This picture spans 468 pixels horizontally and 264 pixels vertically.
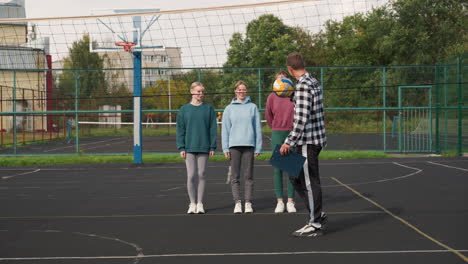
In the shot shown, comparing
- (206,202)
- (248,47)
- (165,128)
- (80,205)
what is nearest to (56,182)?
(80,205)

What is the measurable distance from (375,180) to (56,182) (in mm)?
6549

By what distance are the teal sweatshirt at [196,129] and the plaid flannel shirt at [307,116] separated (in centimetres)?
201

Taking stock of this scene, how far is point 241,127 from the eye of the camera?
27.0 ft

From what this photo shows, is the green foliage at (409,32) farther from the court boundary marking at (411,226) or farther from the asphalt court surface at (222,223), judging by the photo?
the court boundary marking at (411,226)

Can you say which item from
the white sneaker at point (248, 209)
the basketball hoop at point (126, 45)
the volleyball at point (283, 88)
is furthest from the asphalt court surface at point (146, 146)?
the volleyball at point (283, 88)

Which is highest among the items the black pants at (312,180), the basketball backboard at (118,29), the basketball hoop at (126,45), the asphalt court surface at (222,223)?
the basketball backboard at (118,29)

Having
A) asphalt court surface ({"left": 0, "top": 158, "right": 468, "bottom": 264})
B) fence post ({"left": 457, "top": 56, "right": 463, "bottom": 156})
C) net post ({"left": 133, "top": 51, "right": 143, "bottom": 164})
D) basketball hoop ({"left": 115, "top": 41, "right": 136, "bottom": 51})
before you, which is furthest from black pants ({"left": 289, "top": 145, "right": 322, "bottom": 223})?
fence post ({"left": 457, "top": 56, "right": 463, "bottom": 156})

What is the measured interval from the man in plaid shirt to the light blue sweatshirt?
5.63 feet

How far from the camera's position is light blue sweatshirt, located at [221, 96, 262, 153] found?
822 centimetres

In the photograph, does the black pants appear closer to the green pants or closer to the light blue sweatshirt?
the green pants

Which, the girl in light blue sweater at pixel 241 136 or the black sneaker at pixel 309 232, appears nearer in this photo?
the black sneaker at pixel 309 232

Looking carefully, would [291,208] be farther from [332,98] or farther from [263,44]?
[263,44]

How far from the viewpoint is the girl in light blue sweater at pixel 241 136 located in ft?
27.0

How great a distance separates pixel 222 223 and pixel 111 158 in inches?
462
